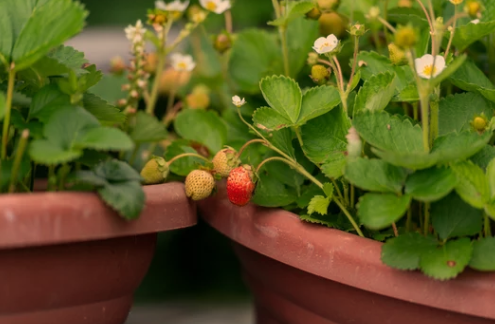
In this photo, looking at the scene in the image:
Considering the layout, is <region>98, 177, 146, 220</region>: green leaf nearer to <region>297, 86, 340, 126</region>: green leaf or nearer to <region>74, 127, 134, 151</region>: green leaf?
<region>74, 127, 134, 151</region>: green leaf

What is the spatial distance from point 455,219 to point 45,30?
16.1 inches

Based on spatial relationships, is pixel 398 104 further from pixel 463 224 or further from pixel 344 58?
pixel 463 224

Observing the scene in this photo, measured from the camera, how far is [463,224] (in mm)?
579

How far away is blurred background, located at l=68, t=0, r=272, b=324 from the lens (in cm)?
105

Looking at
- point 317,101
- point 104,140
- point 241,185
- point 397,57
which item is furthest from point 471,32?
point 104,140

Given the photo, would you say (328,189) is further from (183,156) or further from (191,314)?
(191,314)

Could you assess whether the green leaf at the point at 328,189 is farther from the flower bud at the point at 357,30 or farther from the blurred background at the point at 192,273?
the blurred background at the point at 192,273

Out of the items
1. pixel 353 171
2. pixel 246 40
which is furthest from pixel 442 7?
pixel 353 171

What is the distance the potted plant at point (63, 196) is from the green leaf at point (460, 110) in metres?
0.28

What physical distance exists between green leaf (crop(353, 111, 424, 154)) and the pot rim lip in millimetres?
212

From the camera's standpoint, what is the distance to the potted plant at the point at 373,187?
21.4 inches

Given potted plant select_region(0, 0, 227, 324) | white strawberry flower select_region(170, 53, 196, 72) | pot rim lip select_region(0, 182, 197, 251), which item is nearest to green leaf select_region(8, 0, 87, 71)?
potted plant select_region(0, 0, 227, 324)

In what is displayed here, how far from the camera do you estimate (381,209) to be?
0.55 metres

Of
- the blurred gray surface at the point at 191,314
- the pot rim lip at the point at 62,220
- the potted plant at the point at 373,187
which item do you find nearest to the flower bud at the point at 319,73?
the potted plant at the point at 373,187
